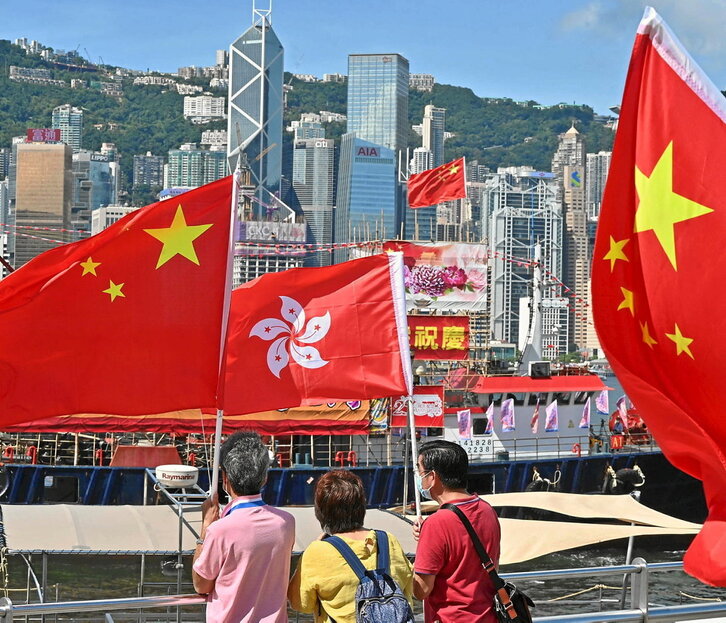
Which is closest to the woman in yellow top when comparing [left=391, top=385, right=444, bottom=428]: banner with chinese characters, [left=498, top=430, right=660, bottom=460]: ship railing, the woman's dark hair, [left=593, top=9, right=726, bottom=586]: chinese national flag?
the woman's dark hair

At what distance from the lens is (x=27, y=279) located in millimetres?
8953

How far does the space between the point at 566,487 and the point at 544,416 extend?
2004 millimetres

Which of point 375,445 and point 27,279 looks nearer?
point 27,279

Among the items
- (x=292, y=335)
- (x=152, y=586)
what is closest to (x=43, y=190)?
A: (x=152, y=586)

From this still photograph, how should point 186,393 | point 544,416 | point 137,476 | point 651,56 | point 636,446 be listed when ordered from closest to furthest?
1. point 651,56
2. point 186,393
3. point 137,476
4. point 544,416
5. point 636,446

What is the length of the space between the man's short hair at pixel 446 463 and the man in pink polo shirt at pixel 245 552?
2.34ft

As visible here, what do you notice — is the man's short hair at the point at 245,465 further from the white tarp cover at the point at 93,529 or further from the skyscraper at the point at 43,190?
the skyscraper at the point at 43,190

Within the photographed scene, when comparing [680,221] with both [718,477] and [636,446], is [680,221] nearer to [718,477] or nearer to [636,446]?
[718,477]

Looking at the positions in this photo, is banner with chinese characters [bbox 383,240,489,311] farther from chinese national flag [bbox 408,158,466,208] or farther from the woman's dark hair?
the woman's dark hair

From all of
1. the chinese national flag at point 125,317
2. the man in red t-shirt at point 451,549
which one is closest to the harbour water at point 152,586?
the chinese national flag at point 125,317

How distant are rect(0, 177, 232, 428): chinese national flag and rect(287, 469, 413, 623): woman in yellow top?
3.91m

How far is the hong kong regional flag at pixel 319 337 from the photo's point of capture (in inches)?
424

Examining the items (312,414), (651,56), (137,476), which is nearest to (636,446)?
(312,414)

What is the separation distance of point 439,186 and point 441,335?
24.4 ft
